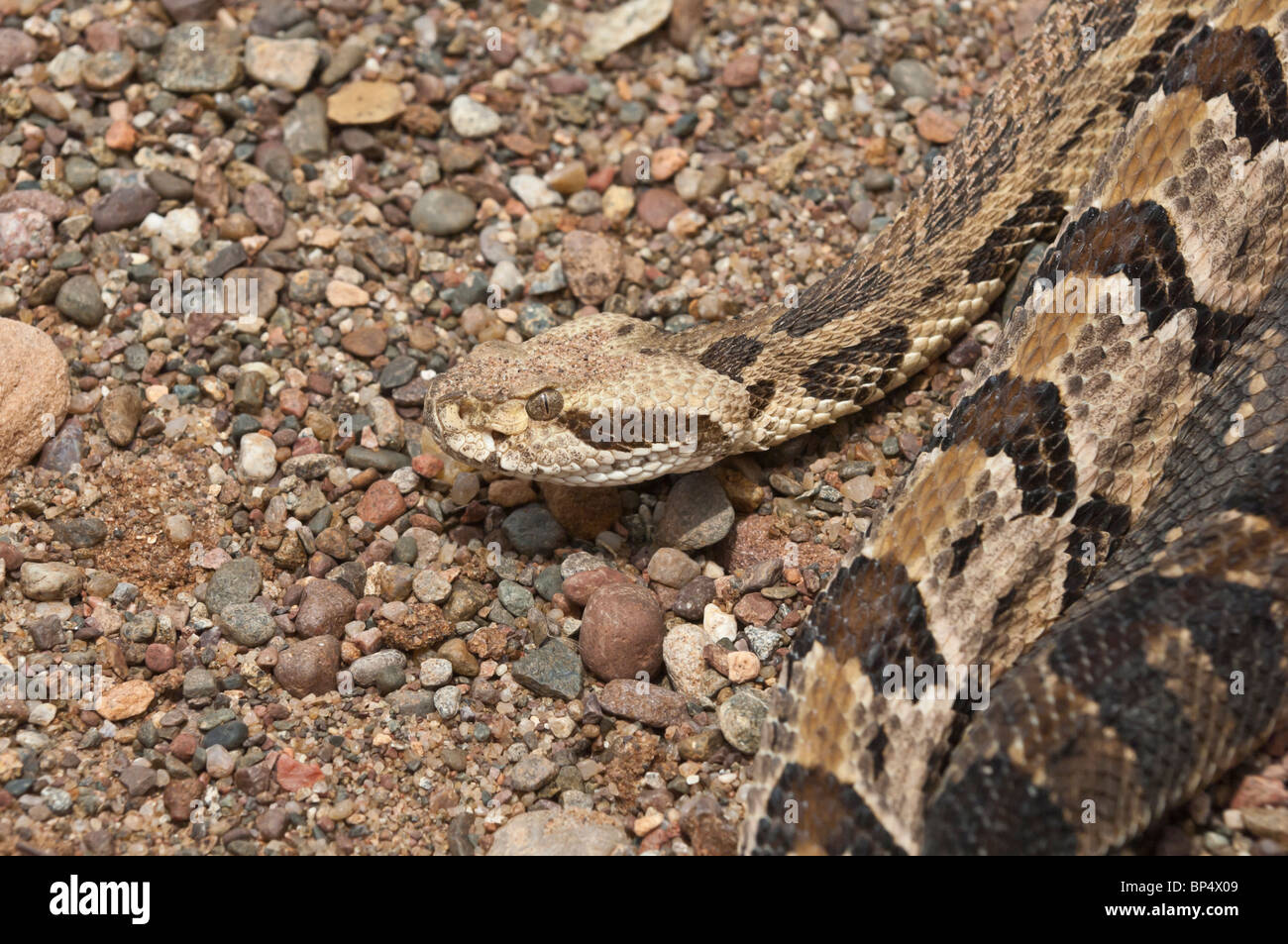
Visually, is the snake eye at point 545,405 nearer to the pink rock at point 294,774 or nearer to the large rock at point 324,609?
the large rock at point 324,609

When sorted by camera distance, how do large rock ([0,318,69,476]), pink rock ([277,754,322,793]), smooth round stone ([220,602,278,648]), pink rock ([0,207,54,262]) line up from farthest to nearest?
pink rock ([0,207,54,262]) → large rock ([0,318,69,476]) → smooth round stone ([220,602,278,648]) → pink rock ([277,754,322,793])

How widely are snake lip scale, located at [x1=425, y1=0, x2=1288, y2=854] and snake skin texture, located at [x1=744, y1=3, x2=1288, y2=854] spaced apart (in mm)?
10

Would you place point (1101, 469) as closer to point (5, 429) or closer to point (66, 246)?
point (5, 429)

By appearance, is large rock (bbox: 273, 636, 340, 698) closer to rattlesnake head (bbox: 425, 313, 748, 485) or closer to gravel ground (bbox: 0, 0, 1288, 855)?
gravel ground (bbox: 0, 0, 1288, 855)

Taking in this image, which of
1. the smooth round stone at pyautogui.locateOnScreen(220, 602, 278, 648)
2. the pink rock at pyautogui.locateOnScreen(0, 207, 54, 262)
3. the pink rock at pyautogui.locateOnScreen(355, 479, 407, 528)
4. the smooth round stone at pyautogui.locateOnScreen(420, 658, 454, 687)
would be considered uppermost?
the pink rock at pyautogui.locateOnScreen(0, 207, 54, 262)

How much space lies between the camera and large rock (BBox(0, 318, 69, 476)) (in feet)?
16.0

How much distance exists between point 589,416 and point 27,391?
7.96 feet

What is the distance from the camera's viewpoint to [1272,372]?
408 cm

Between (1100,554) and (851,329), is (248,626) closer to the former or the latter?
(851,329)

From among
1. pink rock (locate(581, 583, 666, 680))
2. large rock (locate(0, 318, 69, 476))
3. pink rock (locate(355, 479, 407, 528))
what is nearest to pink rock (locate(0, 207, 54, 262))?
large rock (locate(0, 318, 69, 476))

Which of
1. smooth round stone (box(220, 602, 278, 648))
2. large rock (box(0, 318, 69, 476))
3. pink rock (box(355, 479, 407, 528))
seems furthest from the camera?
pink rock (box(355, 479, 407, 528))

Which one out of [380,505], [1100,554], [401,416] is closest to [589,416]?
[380,505]

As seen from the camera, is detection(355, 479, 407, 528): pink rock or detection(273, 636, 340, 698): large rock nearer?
detection(273, 636, 340, 698): large rock

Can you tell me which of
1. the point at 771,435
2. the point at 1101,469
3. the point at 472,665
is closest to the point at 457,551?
the point at 472,665
